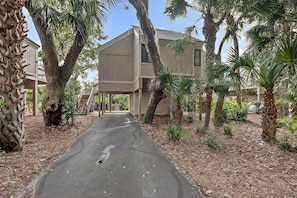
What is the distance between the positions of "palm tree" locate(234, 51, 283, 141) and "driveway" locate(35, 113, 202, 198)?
3585mm

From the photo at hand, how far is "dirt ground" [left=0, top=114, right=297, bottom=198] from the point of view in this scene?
2990 millimetres

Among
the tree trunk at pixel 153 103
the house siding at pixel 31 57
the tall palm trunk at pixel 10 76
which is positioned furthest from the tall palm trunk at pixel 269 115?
the house siding at pixel 31 57

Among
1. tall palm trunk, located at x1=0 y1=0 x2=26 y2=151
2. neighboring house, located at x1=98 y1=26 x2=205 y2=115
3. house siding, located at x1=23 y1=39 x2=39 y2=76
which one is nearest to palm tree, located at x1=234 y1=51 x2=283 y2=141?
tall palm trunk, located at x1=0 y1=0 x2=26 y2=151

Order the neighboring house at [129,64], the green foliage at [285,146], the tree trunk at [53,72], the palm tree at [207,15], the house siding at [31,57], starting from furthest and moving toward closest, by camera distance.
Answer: the neighboring house at [129,64]
the house siding at [31,57]
the tree trunk at [53,72]
the palm tree at [207,15]
the green foliage at [285,146]

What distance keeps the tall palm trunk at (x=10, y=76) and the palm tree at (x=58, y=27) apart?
5.88 feet

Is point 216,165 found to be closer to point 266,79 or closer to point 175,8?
point 266,79

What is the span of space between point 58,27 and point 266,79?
780cm

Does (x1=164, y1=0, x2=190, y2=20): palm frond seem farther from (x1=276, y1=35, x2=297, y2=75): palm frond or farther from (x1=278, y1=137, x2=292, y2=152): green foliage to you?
(x1=278, y1=137, x2=292, y2=152): green foliage

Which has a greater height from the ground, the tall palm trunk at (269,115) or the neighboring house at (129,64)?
the neighboring house at (129,64)

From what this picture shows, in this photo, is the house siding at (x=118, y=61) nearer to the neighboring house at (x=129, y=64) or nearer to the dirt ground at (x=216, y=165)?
the neighboring house at (x=129, y=64)

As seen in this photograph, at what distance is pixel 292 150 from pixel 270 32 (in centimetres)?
456

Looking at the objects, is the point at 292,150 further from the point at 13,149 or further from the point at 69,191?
the point at 13,149

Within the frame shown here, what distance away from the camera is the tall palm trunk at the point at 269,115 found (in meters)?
5.32

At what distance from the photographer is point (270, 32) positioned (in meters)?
6.66
